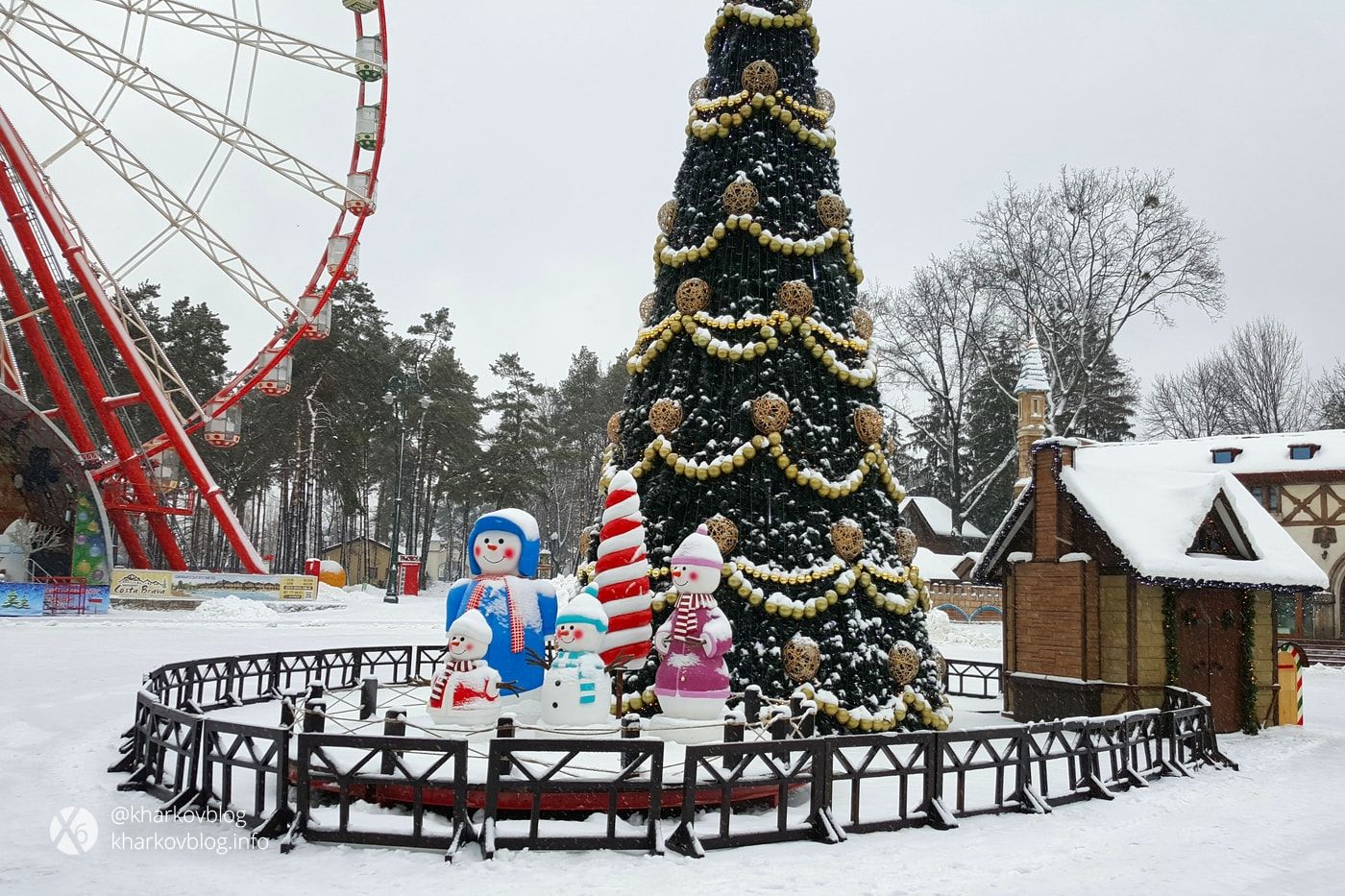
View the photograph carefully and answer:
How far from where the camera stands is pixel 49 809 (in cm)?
802

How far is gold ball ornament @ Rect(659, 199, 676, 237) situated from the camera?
12695 mm

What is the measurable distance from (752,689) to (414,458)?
48745 mm

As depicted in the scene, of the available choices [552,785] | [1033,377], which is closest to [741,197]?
[552,785]

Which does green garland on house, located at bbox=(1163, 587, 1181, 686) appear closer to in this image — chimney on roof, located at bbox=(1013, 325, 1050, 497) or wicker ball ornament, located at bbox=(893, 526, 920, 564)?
wicker ball ornament, located at bbox=(893, 526, 920, 564)

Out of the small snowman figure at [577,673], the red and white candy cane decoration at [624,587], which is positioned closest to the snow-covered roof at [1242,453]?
the red and white candy cane decoration at [624,587]

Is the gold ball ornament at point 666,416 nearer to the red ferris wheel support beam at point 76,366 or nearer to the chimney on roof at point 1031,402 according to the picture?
the chimney on roof at point 1031,402

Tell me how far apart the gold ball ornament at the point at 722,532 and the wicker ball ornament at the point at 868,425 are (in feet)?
6.92

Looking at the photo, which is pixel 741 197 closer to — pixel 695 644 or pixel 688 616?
pixel 688 616

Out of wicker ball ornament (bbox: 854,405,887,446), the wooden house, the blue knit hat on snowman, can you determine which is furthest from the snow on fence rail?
the wooden house

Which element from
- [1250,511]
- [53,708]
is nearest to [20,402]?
[53,708]

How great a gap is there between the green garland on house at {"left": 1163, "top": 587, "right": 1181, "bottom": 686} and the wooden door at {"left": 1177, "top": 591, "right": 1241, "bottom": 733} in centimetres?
21

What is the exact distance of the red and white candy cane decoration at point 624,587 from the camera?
385 inches

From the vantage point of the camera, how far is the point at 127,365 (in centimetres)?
3005

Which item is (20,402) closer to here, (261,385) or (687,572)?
(261,385)
